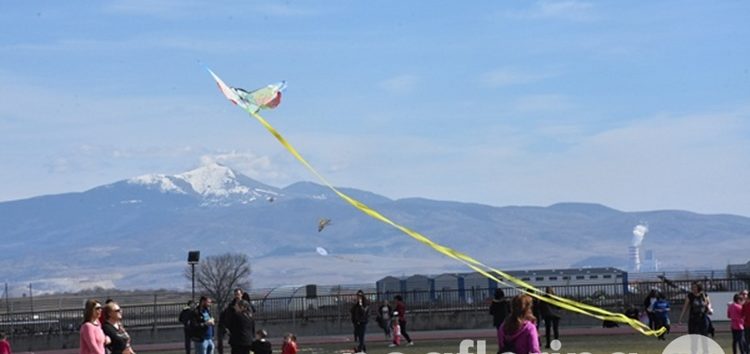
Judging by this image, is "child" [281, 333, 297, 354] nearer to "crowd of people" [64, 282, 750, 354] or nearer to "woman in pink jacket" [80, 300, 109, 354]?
"crowd of people" [64, 282, 750, 354]

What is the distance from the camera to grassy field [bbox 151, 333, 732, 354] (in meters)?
32.8

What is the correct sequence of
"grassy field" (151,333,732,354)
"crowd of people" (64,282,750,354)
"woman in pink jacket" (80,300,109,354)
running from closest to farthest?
1. "crowd of people" (64,282,750,354)
2. "woman in pink jacket" (80,300,109,354)
3. "grassy field" (151,333,732,354)

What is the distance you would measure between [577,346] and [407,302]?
78.6 ft

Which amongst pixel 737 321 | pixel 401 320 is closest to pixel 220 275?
pixel 401 320

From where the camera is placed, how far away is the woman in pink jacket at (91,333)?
18281 mm

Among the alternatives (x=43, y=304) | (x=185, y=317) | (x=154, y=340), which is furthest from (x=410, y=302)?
(x=43, y=304)

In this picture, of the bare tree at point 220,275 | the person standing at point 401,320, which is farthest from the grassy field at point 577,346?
the bare tree at point 220,275

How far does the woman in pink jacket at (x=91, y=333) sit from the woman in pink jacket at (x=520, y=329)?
4.88 metres

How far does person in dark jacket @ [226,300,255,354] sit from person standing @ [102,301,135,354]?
20.6ft

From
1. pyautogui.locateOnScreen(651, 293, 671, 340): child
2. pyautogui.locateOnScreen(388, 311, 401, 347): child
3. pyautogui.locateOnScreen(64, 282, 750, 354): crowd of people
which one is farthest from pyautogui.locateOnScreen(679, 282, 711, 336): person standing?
pyautogui.locateOnScreen(388, 311, 401, 347): child

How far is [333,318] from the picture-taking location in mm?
53469

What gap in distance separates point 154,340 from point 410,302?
10050mm

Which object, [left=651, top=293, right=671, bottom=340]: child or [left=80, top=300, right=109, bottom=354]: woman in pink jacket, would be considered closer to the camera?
[left=80, top=300, right=109, bottom=354]: woman in pink jacket

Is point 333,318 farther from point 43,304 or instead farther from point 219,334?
point 43,304
